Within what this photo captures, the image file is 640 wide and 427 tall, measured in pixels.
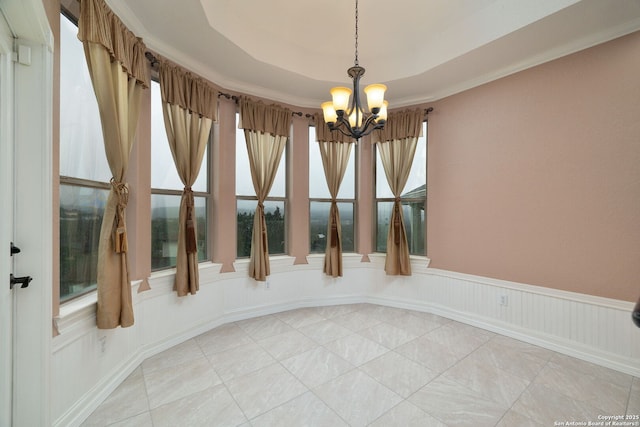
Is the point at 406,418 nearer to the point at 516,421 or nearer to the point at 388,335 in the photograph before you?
the point at 516,421

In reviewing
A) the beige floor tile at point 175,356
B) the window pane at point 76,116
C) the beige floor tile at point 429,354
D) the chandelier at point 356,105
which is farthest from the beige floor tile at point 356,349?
the window pane at point 76,116

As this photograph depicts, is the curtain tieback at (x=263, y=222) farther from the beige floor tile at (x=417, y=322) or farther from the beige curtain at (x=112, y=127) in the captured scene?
the beige floor tile at (x=417, y=322)

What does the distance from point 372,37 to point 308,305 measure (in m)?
3.56

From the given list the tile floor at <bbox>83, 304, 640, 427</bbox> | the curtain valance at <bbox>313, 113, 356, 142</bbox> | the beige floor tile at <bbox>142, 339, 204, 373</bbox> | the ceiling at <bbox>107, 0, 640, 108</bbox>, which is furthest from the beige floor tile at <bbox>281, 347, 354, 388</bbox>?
the ceiling at <bbox>107, 0, 640, 108</bbox>

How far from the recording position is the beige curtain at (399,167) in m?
3.66

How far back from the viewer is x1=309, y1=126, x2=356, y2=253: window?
3906 mm

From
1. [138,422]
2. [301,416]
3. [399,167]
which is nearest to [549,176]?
[399,167]

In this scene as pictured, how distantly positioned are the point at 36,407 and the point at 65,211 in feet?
3.70

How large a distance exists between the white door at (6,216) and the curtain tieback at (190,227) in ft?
4.57

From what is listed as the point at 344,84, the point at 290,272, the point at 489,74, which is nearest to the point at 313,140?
the point at 344,84

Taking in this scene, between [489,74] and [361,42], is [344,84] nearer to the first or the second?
[361,42]

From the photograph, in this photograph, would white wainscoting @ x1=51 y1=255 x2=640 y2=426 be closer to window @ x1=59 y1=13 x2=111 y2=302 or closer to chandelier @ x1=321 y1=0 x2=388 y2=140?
window @ x1=59 y1=13 x2=111 y2=302

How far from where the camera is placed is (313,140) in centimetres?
391

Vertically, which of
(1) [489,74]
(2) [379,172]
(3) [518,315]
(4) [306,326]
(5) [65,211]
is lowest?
(4) [306,326]
